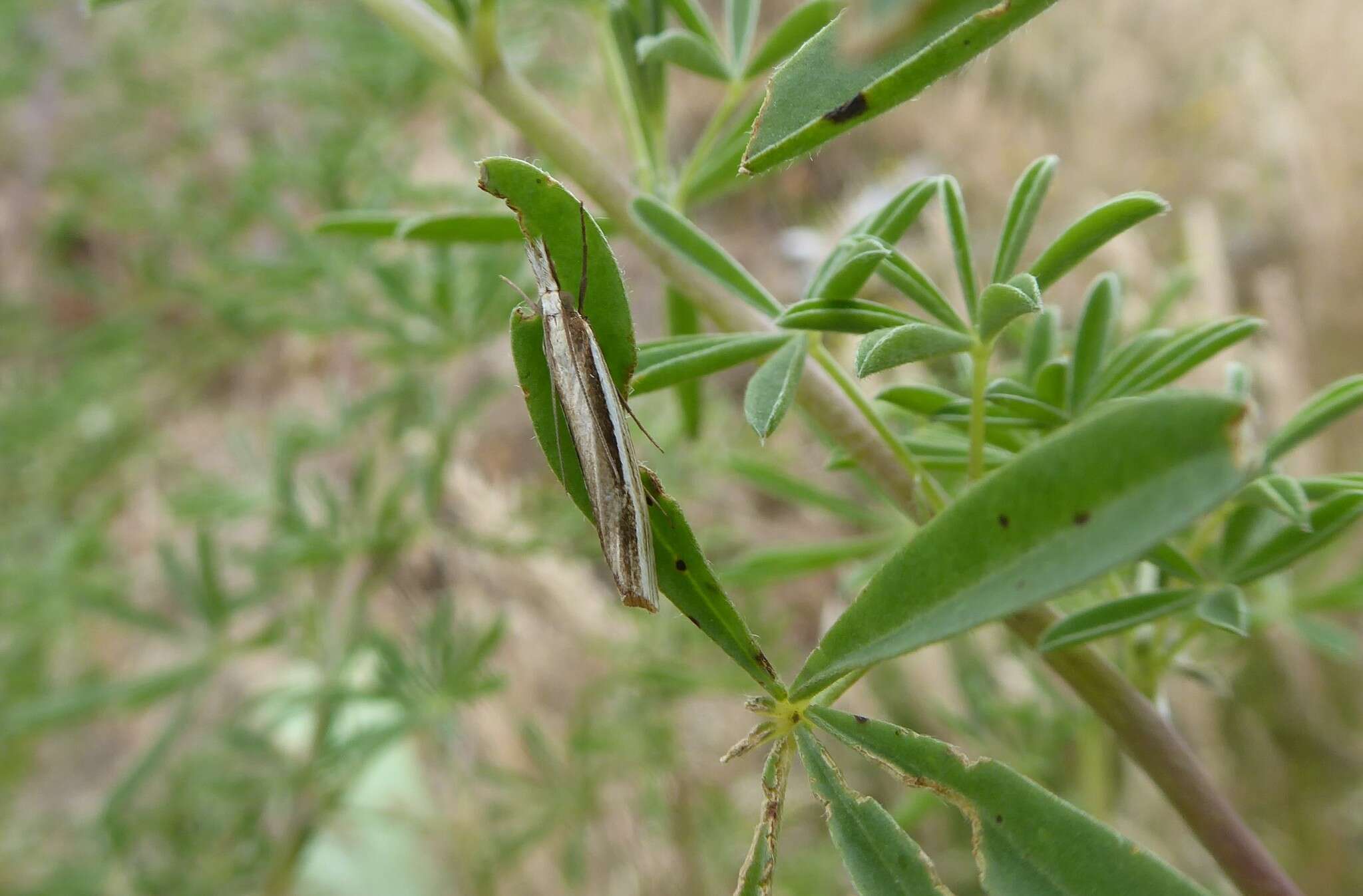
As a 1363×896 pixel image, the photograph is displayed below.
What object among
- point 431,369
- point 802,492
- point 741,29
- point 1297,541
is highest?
point 431,369

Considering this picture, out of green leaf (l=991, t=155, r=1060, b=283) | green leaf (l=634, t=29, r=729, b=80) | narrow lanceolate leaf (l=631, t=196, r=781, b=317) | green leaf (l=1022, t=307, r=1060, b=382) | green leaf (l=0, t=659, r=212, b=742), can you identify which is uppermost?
green leaf (l=0, t=659, r=212, b=742)

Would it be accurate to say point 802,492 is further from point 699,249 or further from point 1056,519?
point 1056,519

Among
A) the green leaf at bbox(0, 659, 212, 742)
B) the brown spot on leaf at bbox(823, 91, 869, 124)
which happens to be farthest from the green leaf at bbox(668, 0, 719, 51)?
Result: the green leaf at bbox(0, 659, 212, 742)

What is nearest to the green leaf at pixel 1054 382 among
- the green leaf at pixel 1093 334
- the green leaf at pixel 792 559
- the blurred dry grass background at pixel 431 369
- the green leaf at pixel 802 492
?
the green leaf at pixel 1093 334

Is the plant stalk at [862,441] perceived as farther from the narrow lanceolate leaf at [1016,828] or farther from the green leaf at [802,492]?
the green leaf at [802,492]

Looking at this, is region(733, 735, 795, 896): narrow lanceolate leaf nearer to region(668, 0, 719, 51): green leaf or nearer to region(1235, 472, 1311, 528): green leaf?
region(1235, 472, 1311, 528): green leaf

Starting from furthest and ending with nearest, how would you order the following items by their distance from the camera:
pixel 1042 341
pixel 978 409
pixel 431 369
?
pixel 431 369 → pixel 1042 341 → pixel 978 409

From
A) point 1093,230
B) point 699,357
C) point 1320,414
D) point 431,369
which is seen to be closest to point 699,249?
point 699,357

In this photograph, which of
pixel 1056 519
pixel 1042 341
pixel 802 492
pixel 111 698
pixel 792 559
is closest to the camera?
pixel 1056 519

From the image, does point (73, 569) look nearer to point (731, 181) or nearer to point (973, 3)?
point (731, 181)
